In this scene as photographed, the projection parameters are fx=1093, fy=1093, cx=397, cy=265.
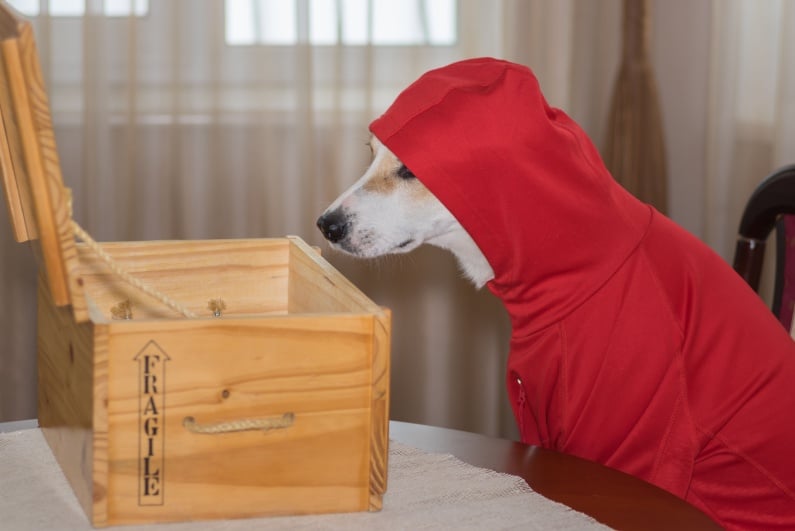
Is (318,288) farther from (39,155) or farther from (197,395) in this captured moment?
(39,155)

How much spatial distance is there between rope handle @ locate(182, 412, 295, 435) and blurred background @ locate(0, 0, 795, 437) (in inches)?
59.4

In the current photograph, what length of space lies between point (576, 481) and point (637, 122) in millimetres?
1568

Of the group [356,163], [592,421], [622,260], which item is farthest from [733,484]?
[356,163]

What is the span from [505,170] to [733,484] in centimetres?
47

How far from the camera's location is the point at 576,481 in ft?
3.33

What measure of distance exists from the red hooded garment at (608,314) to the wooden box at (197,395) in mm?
395

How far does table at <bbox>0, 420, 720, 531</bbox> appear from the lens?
928 millimetres

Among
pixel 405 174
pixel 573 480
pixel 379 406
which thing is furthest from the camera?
pixel 405 174

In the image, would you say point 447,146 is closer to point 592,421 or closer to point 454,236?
point 454,236

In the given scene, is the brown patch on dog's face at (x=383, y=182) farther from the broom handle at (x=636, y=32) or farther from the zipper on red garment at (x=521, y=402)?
the broom handle at (x=636, y=32)

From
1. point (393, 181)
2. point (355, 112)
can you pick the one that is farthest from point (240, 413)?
point (355, 112)

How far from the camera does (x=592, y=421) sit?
50.9 inches

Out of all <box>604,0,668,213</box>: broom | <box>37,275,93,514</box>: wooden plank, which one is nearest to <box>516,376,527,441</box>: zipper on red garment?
<box>37,275,93,514</box>: wooden plank

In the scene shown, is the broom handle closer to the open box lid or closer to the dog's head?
the dog's head
